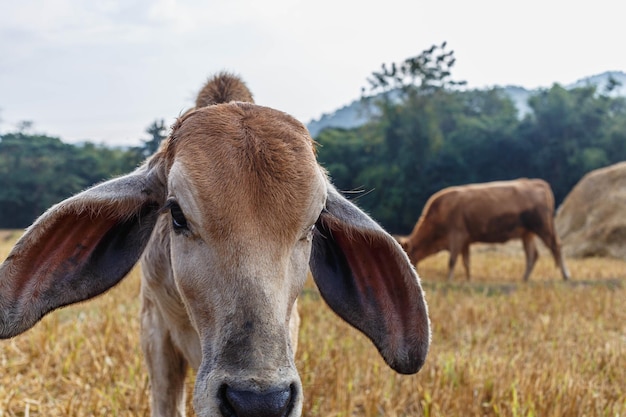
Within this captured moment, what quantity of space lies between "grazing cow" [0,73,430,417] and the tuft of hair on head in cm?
77

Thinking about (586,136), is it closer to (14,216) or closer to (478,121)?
(478,121)

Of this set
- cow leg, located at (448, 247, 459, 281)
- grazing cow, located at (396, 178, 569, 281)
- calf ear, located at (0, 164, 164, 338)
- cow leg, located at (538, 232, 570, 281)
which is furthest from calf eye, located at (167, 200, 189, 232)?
cow leg, located at (538, 232, 570, 281)

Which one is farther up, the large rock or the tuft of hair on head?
the tuft of hair on head

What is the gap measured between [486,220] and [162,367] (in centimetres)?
1084

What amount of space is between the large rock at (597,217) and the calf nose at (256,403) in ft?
53.5

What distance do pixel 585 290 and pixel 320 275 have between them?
24.5 feet

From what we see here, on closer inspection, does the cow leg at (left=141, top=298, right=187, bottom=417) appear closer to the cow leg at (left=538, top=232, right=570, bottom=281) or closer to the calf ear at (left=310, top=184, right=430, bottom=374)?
the calf ear at (left=310, top=184, right=430, bottom=374)

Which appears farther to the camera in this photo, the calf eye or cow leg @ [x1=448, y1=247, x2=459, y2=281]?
cow leg @ [x1=448, y1=247, x2=459, y2=281]

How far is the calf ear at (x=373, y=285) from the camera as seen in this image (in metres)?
2.39

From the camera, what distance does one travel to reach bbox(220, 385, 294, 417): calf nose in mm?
1615

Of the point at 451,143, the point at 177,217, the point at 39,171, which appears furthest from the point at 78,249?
the point at 39,171

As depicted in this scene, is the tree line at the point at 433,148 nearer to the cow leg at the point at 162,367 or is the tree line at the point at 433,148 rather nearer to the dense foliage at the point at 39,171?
the dense foliage at the point at 39,171

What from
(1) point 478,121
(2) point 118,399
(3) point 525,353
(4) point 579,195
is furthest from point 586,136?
(2) point 118,399

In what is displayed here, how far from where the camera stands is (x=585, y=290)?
881cm
